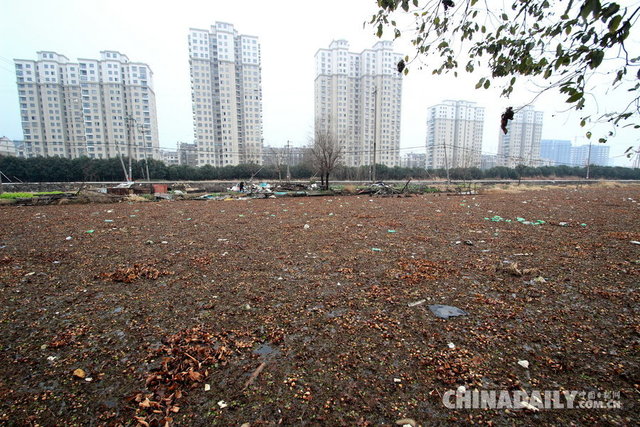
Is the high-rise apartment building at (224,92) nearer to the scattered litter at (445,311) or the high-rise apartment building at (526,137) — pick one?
the high-rise apartment building at (526,137)

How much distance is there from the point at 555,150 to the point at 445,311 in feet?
255

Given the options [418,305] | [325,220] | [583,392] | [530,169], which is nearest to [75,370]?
[418,305]

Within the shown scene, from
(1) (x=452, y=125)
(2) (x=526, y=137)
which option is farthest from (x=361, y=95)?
(2) (x=526, y=137)

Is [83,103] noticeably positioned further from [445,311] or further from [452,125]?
[452,125]

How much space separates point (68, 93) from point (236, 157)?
32218 mm

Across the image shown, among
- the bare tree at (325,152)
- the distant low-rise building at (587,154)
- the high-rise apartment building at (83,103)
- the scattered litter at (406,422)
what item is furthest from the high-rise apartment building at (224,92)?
the distant low-rise building at (587,154)

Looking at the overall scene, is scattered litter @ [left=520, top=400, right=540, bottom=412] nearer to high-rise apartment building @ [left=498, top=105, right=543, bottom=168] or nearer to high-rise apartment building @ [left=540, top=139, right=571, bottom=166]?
high-rise apartment building @ [left=498, top=105, right=543, bottom=168]

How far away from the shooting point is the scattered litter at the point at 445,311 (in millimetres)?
2309

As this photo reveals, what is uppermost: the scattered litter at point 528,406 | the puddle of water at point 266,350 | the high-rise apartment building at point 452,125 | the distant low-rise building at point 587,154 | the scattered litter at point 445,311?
the high-rise apartment building at point 452,125

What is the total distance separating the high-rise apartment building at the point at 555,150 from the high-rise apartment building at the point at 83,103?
79960 millimetres

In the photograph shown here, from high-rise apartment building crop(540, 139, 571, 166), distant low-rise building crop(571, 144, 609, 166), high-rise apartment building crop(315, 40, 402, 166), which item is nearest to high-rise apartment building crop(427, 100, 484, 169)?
high-rise apartment building crop(315, 40, 402, 166)

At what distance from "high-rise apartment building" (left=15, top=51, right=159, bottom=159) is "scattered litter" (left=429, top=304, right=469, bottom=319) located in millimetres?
54791

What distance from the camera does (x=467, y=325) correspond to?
215 cm

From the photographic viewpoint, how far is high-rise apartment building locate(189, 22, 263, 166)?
54.3 meters
